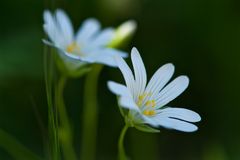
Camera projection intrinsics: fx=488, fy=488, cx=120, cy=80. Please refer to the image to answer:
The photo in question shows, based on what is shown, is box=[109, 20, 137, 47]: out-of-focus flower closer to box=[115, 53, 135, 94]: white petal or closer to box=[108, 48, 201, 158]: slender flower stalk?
box=[108, 48, 201, 158]: slender flower stalk

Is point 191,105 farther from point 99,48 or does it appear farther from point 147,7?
point 99,48

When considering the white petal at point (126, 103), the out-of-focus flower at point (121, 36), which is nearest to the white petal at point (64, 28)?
the out-of-focus flower at point (121, 36)

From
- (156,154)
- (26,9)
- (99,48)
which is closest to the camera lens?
(99,48)

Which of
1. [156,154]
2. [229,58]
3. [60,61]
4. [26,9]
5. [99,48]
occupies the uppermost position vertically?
[229,58]

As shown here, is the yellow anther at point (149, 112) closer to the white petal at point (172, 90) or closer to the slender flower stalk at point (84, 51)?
the white petal at point (172, 90)

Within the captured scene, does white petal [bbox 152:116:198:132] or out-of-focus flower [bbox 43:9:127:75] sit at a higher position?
out-of-focus flower [bbox 43:9:127:75]

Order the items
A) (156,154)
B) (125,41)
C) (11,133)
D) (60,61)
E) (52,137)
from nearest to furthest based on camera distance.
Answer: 1. (52,137)
2. (60,61)
3. (125,41)
4. (11,133)
5. (156,154)

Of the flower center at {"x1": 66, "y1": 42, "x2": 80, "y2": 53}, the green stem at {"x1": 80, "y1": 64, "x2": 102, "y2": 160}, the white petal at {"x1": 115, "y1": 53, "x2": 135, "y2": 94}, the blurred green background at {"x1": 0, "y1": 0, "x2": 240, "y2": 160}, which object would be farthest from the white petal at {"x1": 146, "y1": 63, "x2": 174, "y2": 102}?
the blurred green background at {"x1": 0, "y1": 0, "x2": 240, "y2": 160}

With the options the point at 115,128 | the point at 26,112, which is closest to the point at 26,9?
the point at 26,112
